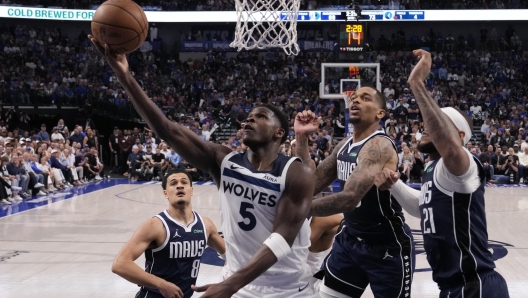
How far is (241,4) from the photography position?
1309 cm

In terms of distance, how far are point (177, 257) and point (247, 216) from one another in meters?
1.20

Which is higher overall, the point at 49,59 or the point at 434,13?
the point at 434,13

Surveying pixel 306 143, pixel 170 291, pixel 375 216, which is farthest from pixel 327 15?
pixel 170 291

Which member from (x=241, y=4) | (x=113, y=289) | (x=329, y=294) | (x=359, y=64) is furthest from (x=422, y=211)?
(x=359, y=64)

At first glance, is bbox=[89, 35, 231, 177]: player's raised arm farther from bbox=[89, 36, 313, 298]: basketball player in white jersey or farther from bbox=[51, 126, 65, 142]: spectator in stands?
bbox=[51, 126, 65, 142]: spectator in stands

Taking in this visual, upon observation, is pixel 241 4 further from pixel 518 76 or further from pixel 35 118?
pixel 518 76

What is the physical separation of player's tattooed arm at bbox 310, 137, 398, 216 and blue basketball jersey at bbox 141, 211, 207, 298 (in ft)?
3.31

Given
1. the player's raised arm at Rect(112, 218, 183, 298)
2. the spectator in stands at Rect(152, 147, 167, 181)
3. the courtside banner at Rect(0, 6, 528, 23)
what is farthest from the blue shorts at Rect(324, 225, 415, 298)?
the courtside banner at Rect(0, 6, 528, 23)

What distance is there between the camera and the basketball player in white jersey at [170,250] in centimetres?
409

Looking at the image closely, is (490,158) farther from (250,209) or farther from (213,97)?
(250,209)

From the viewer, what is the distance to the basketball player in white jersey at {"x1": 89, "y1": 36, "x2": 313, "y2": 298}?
3.21m

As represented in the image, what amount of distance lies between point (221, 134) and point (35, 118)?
714cm

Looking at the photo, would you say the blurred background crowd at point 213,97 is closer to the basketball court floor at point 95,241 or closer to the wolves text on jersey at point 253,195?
the basketball court floor at point 95,241

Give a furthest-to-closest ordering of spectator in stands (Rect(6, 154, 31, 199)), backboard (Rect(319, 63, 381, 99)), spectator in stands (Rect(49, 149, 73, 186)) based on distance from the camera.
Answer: spectator in stands (Rect(49, 149, 73, 186)) → backboard (Rect(319, 63, 381, 99)) → spectator in stands (Rect(6, 154, 31, 199))
